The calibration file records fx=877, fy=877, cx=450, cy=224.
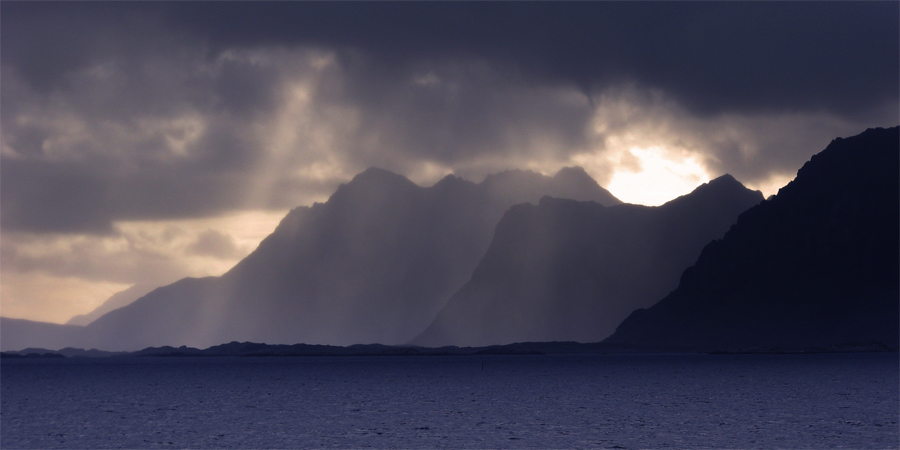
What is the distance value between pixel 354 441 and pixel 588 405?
137ft

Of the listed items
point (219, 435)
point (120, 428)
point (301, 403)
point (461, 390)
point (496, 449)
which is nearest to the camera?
point (496, 449)

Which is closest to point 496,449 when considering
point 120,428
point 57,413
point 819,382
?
point 120,428

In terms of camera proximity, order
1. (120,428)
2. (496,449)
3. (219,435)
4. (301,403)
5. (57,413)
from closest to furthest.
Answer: (496,449)
(219,435)
(120,428)
(57,413)
(301,403)

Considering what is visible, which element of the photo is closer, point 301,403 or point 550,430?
point 550,430

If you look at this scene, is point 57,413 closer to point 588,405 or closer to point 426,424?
point 426,424

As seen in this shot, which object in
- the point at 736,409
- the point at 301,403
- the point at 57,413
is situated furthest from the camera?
the point at 301,403

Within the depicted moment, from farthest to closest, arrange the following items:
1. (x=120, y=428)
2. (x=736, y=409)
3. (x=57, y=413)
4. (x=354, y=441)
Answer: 1. (x=57, y=413)
2. (x=736, y=409)
3. (x=120, y=428)
4. (x=354, y=441)

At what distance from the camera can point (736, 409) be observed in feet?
312

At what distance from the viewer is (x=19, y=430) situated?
8106 centimetres

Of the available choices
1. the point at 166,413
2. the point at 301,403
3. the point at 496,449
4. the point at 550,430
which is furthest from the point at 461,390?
the point at 496,449

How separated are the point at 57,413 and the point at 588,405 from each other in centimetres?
6184

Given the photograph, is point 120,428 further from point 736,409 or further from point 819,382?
point 819,382

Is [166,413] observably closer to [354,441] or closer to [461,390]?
[354,441]

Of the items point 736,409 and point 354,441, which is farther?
point 736,409
